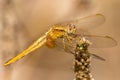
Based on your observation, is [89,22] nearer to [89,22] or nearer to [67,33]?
[89,22]

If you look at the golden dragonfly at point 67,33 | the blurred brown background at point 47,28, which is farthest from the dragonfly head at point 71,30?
the blurred brown background at point 47,28

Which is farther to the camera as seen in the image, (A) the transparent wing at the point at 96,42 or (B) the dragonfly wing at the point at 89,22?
(B) the dragonfly wing at the point at 89,22

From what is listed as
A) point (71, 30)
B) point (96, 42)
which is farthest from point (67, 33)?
point (96, 42)

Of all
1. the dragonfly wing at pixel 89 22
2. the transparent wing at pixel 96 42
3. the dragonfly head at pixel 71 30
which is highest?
the dragonfly wing at pixel 89 22

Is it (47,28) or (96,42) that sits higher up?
(47,28)

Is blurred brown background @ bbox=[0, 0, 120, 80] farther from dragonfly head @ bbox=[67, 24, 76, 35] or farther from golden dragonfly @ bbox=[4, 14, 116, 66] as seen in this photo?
dragonfly head @ bbox=[67, 24, 76, 35]

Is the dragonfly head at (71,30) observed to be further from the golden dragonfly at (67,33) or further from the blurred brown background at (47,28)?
the blurred brown background at (47,28)

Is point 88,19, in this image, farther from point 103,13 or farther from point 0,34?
point 0,34
